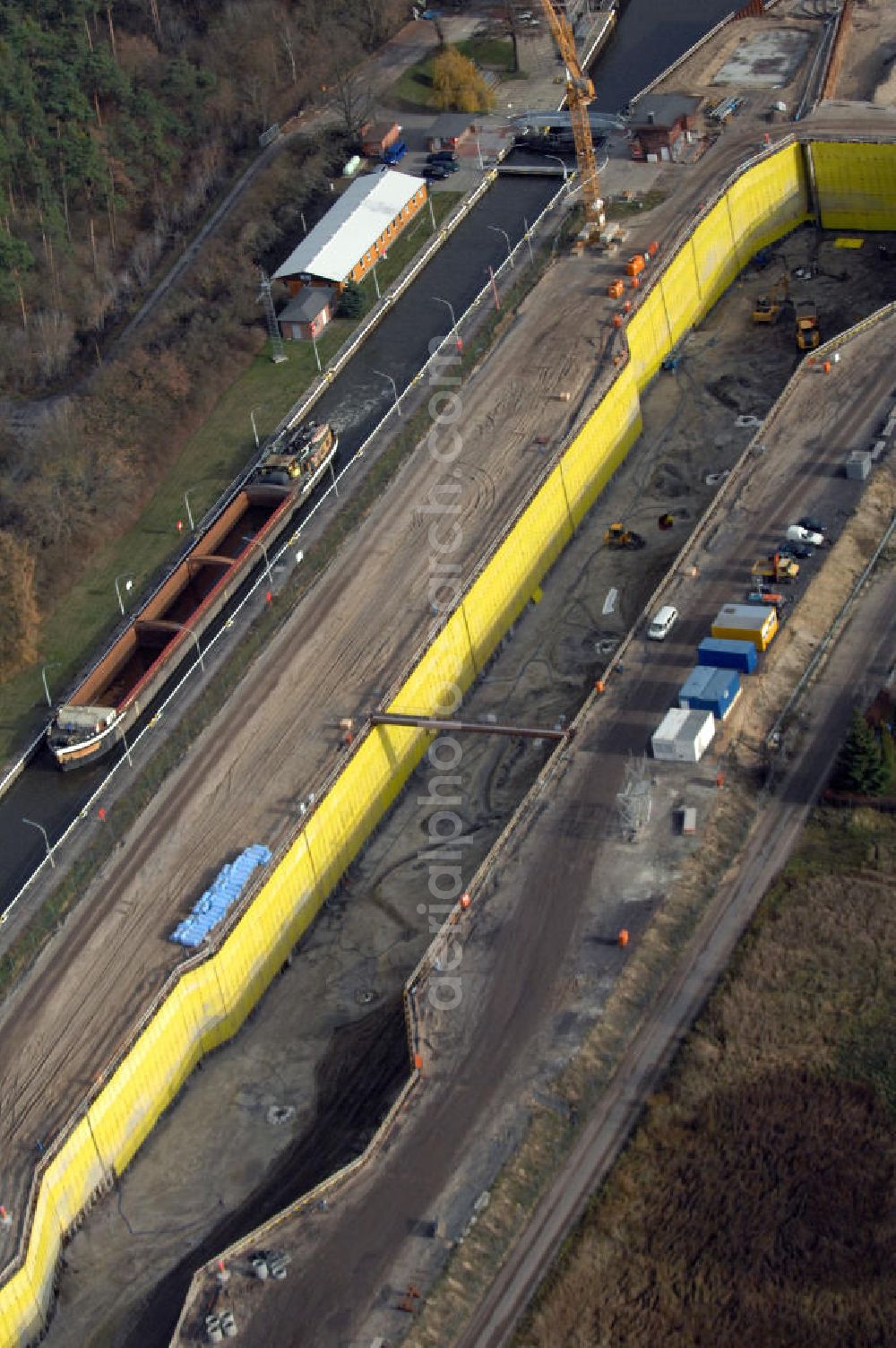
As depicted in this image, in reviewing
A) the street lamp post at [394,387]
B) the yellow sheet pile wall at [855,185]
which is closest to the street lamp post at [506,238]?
the street lamp post at [394,387]

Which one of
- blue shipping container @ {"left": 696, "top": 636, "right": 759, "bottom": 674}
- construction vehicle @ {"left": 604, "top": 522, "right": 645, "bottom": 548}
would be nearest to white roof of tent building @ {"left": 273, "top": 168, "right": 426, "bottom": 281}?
construction vehicle @ {"left": 604, "top": 522, "right": 645, "bottom": 548}

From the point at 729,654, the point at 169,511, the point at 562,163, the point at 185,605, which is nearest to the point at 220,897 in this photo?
the point at 729,654

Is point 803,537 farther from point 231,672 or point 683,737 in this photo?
point 231,672

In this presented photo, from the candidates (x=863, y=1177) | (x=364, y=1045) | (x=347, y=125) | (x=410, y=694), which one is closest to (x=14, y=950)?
(x=364, y=1045)

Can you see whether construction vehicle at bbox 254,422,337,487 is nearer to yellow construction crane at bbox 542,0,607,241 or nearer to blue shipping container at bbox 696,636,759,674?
yellow construction crane at bbox 542,0,607,241

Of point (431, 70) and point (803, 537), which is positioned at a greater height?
point (431, 70)

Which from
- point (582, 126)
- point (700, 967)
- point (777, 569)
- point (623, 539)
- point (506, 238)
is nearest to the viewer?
point (700, 967)
